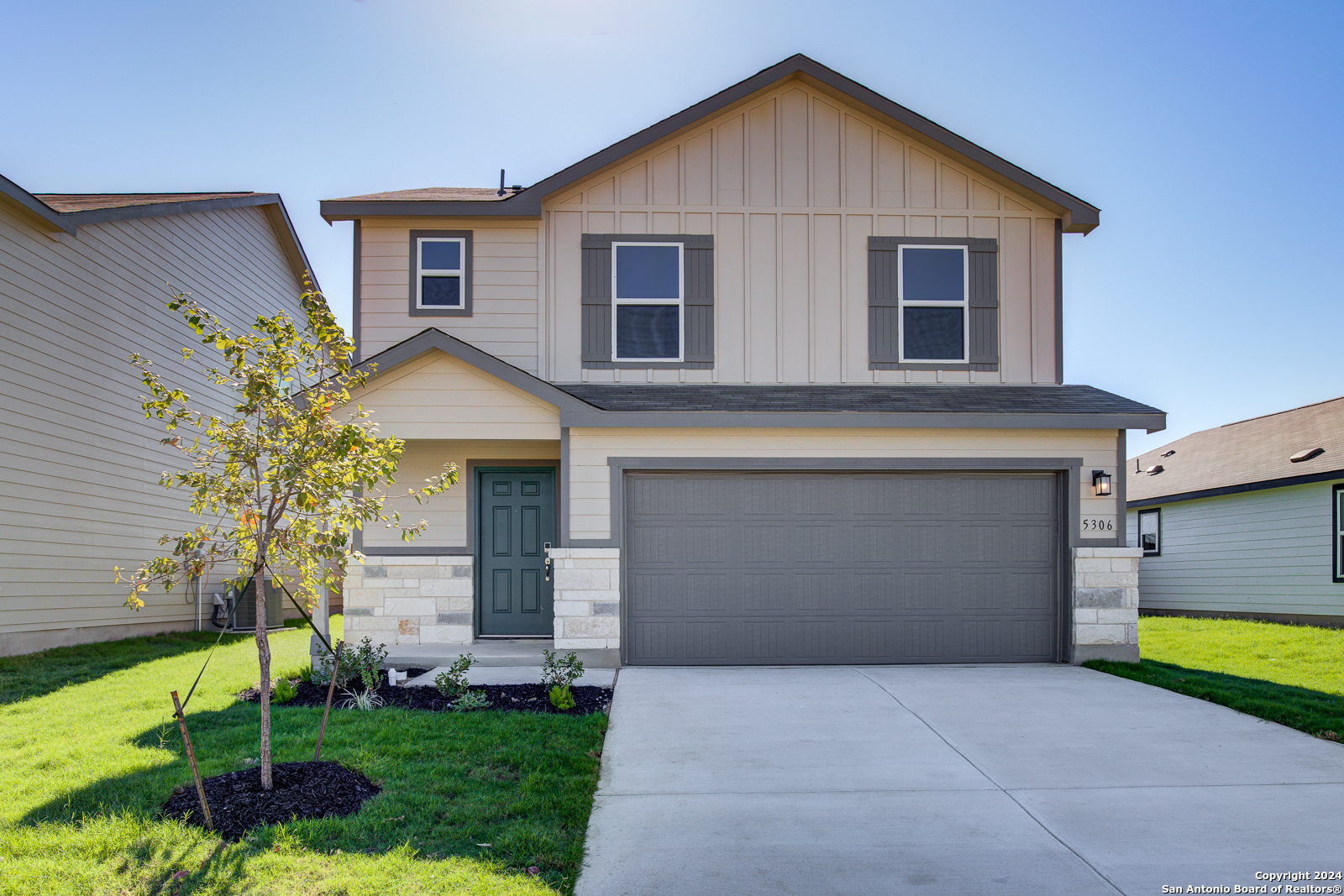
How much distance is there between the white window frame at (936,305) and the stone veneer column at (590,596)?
13.9 feet

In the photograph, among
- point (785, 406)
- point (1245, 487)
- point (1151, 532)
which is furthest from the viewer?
point (1151, 532)

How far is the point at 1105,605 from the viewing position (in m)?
8.64

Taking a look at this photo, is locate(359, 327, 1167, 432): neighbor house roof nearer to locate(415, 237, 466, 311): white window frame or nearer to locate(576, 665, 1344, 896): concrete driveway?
locate(415, 237, 466, 311): white window frame

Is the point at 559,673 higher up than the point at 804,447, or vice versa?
the point at 804,447

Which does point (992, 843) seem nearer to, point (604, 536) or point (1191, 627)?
point (604, 536)

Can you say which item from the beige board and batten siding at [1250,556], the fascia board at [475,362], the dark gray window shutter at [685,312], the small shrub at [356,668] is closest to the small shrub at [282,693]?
the small shrub at [356,668]

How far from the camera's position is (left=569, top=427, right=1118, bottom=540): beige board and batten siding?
27.8 feet

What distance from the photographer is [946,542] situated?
28.7 feet

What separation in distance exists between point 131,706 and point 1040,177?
10546mm

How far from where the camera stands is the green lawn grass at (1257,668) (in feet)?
21.6

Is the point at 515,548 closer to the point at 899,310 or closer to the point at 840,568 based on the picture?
the point at 840,568

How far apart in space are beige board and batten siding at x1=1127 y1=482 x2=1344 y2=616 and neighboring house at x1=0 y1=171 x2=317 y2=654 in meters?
17.5

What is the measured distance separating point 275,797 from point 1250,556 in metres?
16.1

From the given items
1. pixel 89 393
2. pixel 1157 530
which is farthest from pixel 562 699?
pixel 1157 530
